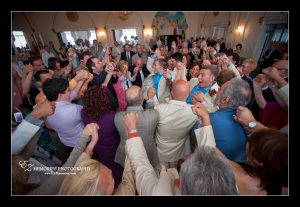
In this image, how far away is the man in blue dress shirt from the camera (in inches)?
47.1

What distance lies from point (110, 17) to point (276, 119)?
10.4 m

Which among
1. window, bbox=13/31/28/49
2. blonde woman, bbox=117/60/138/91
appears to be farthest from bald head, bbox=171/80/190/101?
window, bbox=13/31/28/49

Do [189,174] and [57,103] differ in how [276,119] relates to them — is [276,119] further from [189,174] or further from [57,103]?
[57,103]

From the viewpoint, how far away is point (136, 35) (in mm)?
9844

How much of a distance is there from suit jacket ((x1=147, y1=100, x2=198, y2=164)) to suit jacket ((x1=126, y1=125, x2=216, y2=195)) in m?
0.40

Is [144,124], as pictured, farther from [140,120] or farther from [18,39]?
[18,39]

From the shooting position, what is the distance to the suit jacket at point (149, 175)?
0.78 m

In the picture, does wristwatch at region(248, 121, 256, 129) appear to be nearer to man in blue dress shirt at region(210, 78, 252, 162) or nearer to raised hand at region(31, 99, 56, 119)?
man in blue dress shirt at region(210, 78, 252, 162)

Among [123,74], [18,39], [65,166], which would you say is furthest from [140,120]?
[18,39]

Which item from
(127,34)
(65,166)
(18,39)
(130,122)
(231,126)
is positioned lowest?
(65,166)

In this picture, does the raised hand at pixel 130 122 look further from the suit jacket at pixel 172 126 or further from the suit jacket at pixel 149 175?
the suit jacket at pixel 172 126

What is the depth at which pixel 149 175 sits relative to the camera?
2.75 ft

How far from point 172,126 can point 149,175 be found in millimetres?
646
